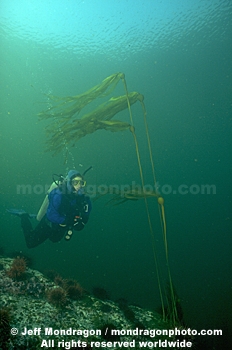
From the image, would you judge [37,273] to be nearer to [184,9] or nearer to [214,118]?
[184,9]

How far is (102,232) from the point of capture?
74.8 metres

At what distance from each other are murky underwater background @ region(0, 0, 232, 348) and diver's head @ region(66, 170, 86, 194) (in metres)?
1.47

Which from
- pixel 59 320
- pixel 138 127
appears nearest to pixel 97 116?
pixel 59 320

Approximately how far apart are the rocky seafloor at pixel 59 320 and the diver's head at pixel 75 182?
2.53 m

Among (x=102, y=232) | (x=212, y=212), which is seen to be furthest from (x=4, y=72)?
(x=212, y=212)

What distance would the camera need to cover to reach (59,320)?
13.3 feet

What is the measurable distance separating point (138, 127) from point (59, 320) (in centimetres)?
5649

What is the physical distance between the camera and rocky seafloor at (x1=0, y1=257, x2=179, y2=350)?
134 inches

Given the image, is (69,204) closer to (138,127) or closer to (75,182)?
(75,182)

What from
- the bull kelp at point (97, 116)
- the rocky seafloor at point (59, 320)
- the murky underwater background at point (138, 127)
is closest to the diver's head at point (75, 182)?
the murky underwater background at point (138, 127)

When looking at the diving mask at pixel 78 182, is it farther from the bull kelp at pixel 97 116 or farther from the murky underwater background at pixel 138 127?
the bull kelp at pixel 97 116

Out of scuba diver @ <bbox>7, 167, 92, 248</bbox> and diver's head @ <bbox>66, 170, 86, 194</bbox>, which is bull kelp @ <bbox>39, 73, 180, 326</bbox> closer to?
diver's head @ <bbox>66, 170, 86, 194</bbox>

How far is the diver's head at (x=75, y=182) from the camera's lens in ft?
18.1

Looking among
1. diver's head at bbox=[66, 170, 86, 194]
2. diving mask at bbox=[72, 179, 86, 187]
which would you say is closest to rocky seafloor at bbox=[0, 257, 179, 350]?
diver's head at bbox=[66, 170, 86, 194]
